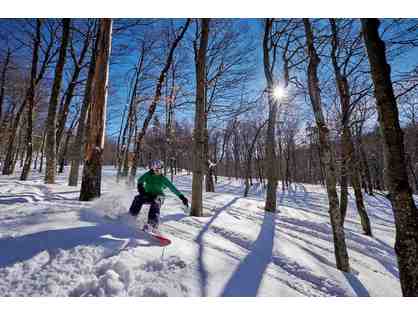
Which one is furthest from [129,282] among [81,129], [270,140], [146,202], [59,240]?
[81,129]

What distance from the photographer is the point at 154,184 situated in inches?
143

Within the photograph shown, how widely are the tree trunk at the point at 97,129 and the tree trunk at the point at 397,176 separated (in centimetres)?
438

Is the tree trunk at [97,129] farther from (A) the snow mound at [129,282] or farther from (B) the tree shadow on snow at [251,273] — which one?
(B) the tree shadow on snow at [251,273]

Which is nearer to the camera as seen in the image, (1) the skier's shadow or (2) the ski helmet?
(1) the skier's shadow

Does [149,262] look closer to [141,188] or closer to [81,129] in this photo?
[141,188]

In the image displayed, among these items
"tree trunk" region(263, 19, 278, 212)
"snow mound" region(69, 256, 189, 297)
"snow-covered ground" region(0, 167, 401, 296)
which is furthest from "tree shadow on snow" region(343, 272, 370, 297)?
"tree trunk" region(263, 19, 278, 212)

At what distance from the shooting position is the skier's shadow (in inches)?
69.5

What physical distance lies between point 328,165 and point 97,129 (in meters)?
4.30

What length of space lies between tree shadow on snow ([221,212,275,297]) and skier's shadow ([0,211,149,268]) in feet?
3.33

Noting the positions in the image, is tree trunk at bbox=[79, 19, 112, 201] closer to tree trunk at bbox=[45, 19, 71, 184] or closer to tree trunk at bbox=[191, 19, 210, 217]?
tree trunk at bbox=[191, 19, 210, 217]

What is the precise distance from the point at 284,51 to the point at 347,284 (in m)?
7.99

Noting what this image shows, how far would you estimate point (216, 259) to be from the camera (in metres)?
2.28
